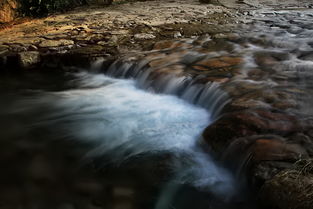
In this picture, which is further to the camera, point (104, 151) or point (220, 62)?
point (220, 62)

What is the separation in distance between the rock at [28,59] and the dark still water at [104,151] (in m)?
0.62

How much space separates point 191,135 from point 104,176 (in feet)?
4.22

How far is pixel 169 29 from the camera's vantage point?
805cm

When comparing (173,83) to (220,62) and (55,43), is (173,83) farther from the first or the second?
(55,43)

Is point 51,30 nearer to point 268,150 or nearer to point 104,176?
point 104,176

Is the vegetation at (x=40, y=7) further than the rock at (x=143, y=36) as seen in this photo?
Yes

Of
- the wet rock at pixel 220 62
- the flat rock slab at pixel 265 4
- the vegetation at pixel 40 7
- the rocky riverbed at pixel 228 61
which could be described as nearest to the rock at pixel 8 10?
the vegetation at pixel 40 7

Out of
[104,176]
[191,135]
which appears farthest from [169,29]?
[104,176]

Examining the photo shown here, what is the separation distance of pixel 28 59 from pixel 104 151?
361cm

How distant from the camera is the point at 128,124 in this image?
4.65 m

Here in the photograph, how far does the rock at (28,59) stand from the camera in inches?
253

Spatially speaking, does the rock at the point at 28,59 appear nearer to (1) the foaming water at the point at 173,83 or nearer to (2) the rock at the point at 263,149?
(1) the foaming water at the point at 173,83

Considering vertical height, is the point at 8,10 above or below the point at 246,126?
above

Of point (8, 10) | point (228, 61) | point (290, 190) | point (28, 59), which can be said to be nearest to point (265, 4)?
point (228, 61)
